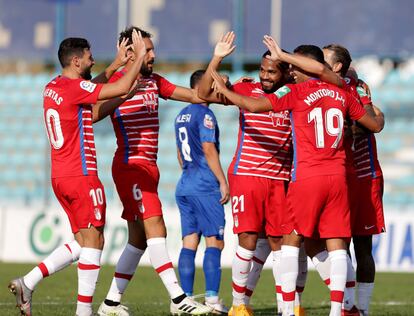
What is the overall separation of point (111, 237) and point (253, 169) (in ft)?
30.6

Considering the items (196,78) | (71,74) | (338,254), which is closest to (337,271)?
(338,254)

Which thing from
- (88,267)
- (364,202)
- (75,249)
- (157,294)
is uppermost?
(364,202)

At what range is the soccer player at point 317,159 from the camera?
838 centimetres

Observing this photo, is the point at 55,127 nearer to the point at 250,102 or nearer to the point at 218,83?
the point at 218,83

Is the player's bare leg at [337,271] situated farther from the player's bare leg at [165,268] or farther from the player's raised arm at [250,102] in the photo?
the player's bare leg at [165,268]

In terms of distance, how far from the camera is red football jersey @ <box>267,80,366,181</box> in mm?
8383

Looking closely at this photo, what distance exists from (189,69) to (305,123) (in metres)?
18.1

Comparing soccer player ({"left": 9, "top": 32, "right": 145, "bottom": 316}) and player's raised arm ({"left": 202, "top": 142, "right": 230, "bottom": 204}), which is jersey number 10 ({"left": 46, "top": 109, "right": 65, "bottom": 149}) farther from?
player's raised arm ({"left": 202, "top": 142, "right": 230, "bottom": 204})

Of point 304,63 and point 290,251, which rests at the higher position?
point 304,63

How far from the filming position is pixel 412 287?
14180 millimetres

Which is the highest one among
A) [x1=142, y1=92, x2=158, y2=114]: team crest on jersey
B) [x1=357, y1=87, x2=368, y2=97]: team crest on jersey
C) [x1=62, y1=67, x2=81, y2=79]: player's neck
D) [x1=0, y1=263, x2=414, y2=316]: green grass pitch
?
[x1=62, y1=67, x2=81, y2=79]: player's neck

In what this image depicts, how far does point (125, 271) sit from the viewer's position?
9836 millimetres

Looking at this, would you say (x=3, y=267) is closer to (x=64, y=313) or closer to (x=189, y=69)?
(x=64, y=313)

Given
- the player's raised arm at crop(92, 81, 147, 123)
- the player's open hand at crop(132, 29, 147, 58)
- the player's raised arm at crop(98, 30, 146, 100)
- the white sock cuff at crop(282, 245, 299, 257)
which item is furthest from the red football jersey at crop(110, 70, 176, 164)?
the white sock cuff at crop(282, 245, 299, 257)
